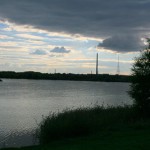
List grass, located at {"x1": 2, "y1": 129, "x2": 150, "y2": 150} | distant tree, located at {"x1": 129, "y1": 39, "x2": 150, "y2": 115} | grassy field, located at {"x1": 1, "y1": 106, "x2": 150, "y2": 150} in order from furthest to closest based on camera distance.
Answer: distant tree, located at {"x1": 129, "y1": 39, "x2": 150, "y2": 115} → grassy field, located at {"x1": 1, "y1": 106, "x2": 150, "y2": 150} → grass, located at {"x1": 2, "y1": 129, "x2": 150, "y2": 150}

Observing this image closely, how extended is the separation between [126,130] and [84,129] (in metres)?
2.23

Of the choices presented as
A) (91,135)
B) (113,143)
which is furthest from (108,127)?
(113,143)

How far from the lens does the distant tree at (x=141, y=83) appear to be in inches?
1060

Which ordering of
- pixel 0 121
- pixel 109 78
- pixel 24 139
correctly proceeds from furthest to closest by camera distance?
1. pixel 109 78
2. pixel 0 121
3. pixel 24 139

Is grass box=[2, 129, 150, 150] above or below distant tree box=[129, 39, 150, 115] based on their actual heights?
below

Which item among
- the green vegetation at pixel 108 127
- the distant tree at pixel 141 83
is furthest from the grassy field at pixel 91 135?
the distant tree at pixel 141 83

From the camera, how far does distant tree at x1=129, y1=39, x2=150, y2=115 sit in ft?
88.3

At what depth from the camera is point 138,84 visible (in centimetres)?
2731

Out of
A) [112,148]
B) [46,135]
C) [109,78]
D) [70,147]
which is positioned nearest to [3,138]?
[46,135]

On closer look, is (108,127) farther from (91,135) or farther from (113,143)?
(113,143)

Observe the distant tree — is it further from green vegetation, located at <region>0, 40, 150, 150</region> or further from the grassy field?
the grassy field

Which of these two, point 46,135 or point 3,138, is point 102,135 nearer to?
point 46,135

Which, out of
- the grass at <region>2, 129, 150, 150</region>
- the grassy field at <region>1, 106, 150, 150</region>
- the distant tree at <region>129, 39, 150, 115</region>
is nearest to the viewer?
the grass at <region>2, 129, 150, 150</region>

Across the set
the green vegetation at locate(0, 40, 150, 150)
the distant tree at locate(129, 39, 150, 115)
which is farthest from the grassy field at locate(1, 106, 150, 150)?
the distant tree at locate(129, 39, 150, 115)
